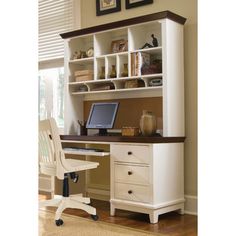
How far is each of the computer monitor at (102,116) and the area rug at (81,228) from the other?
3.33ft

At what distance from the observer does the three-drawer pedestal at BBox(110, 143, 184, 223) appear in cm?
335

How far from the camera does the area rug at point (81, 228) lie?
2.98m

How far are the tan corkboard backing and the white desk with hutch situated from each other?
0.04 meters

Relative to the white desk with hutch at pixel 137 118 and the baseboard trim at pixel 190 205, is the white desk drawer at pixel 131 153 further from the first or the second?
the baseboard trim at pixel 190 205

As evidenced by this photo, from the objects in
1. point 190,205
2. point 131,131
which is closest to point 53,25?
point 131,131

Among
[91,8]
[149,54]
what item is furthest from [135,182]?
[91,8]

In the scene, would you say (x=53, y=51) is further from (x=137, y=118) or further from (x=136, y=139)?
(x=136, y=139)

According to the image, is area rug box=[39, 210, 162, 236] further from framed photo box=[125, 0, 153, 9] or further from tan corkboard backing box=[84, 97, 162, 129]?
framed photo box=[125, 0, 153, 9]

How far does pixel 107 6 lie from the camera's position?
452 cm

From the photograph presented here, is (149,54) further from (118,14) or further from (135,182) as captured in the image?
(135,182)

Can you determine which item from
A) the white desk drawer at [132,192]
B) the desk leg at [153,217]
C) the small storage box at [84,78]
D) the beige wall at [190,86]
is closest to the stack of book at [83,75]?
the small storage box at [84,78]

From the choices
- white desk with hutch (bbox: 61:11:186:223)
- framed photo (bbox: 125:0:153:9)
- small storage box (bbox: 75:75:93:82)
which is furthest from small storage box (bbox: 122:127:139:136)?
framed photo (bbox: 125:0:153:9)
